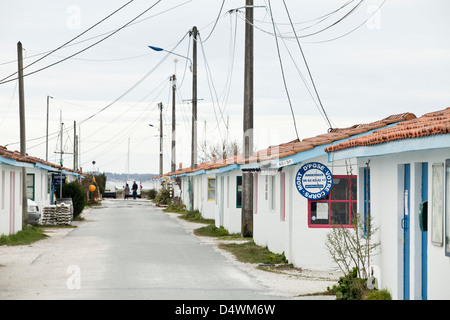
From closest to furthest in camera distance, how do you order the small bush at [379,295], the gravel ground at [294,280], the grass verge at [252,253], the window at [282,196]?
the small bush at [379,295]
the gravel ground at [294,280]
the grass verge at [252,253]
the window at [282,196]

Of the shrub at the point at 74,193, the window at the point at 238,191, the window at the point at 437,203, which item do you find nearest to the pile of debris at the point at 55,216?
the shrub at the point at 74,193

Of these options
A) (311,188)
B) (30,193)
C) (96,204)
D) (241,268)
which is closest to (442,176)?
(311,188)

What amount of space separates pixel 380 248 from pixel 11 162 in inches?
559

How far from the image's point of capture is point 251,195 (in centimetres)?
2330

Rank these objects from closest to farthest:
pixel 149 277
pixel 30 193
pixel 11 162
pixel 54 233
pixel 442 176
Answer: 1. pixel 442 176
2. pixel 149 277
3. pixel 11 162
4. pixel 54 233
5. pixel 30 193

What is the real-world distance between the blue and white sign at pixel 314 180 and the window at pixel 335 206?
470mm

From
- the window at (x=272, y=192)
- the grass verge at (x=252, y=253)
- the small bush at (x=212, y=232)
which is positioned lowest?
the small bush at (x=212, y=232)

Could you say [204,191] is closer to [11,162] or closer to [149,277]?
[11,162]

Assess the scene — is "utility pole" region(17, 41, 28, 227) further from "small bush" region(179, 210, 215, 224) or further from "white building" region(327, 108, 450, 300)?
"white building" region(327, 108, 450, 300)

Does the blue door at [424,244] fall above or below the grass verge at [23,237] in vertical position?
above

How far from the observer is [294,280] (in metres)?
14.6

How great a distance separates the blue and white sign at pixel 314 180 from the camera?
52.0 ft

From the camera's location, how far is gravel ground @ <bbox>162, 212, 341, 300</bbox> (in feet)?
41.4

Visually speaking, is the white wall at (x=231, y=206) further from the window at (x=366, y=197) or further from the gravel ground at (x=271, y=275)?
the window at (x=366, y=197)
